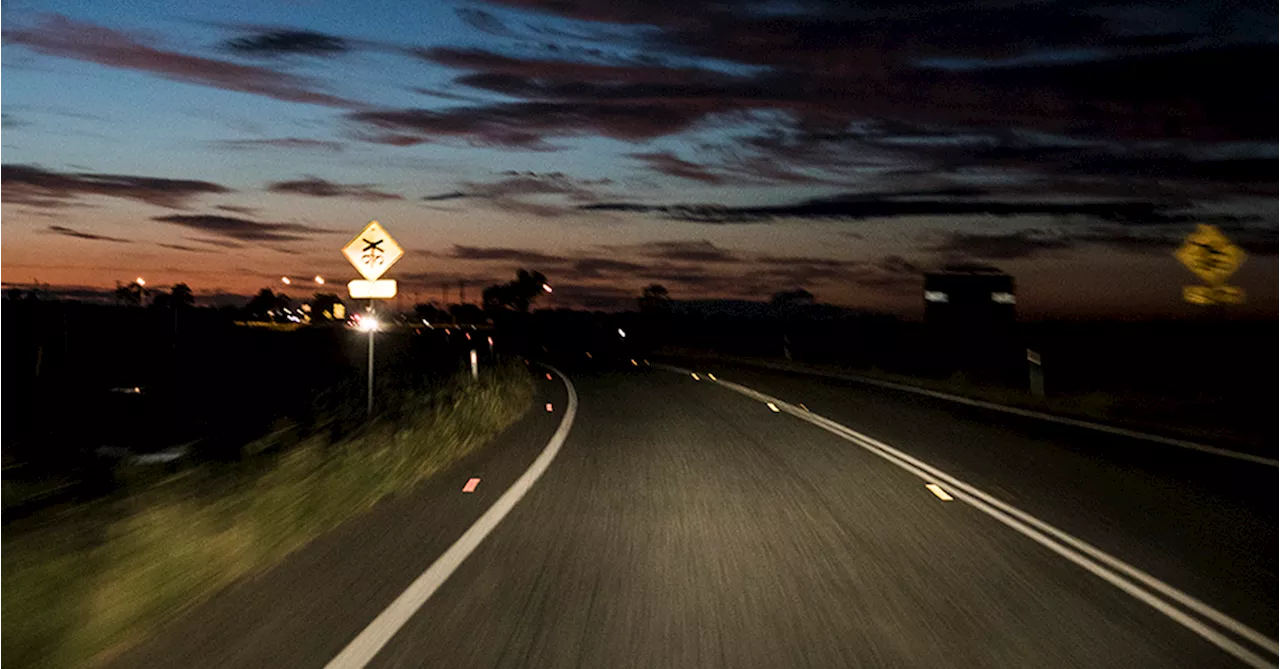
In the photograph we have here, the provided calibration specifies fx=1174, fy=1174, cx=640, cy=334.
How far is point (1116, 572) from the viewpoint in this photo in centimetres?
884

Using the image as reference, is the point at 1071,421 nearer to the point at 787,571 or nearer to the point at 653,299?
the point at 787,571

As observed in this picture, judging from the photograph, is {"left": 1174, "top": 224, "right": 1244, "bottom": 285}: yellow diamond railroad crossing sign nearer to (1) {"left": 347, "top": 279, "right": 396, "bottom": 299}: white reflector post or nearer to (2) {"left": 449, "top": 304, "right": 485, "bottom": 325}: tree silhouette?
(1) {"left": 347, "top": 279, "right": 396, "bottom": 299}: white reflector post

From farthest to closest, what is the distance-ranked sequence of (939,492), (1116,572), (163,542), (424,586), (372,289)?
1. (372,289)
2. (939,492)
3. (1116,572)
4. (163,542)
5. (424,586)

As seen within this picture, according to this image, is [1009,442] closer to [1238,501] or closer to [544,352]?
[1238,501]

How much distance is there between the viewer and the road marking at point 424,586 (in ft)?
20.6

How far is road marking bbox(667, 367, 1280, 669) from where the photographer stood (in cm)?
684

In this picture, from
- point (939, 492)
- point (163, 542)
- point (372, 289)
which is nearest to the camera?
point (163, 542)

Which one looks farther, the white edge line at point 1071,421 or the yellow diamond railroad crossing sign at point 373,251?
the yellow diamond railroad crossing sign at point 373,251

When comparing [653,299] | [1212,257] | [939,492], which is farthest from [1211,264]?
[653,299]

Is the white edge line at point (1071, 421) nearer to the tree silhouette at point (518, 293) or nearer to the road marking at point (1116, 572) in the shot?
the road marking at point (1116, 572)

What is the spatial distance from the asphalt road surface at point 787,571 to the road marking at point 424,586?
3cm

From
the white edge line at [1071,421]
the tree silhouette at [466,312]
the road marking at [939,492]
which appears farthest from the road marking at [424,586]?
the tree silhouette at [466,312]

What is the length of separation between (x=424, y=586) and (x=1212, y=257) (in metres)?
25.5

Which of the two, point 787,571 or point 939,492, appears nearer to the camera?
point 787,571
